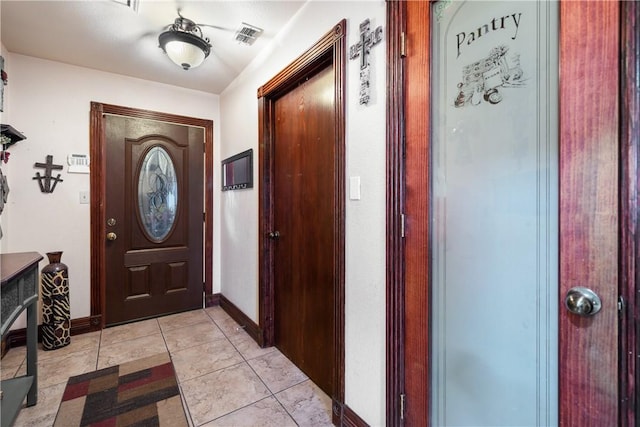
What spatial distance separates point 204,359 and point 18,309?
1.18m

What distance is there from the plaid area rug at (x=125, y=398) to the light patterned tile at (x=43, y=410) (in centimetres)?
3

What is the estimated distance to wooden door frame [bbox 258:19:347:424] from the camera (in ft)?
5.07

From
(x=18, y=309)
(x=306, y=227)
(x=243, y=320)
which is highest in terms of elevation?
(x=306, y=227)

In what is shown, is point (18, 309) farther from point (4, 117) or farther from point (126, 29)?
point (126, 29)

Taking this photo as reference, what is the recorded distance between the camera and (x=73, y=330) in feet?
8.66

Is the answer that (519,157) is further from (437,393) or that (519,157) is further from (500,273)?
(437,393)

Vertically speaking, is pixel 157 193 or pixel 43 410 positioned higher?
pixel 157 193

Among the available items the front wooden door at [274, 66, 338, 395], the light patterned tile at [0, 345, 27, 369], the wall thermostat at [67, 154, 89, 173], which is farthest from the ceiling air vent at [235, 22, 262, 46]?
the light patterned tile at [0, 345, 27, 369]

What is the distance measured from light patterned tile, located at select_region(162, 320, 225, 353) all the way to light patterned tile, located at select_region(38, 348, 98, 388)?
20.9 inches

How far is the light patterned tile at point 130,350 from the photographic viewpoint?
7.24 feet

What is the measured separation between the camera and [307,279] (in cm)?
199

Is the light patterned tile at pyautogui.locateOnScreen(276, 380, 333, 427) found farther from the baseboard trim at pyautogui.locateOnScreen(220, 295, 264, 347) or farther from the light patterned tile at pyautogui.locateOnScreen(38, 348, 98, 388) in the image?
the light patterned tile at pyautogui.locateOnScreen(38, 348, 98, 388)

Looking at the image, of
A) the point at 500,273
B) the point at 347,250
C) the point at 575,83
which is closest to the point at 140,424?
the point at 347,250

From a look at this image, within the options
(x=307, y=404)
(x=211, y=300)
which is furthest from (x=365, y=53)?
(x=211, y=300)
